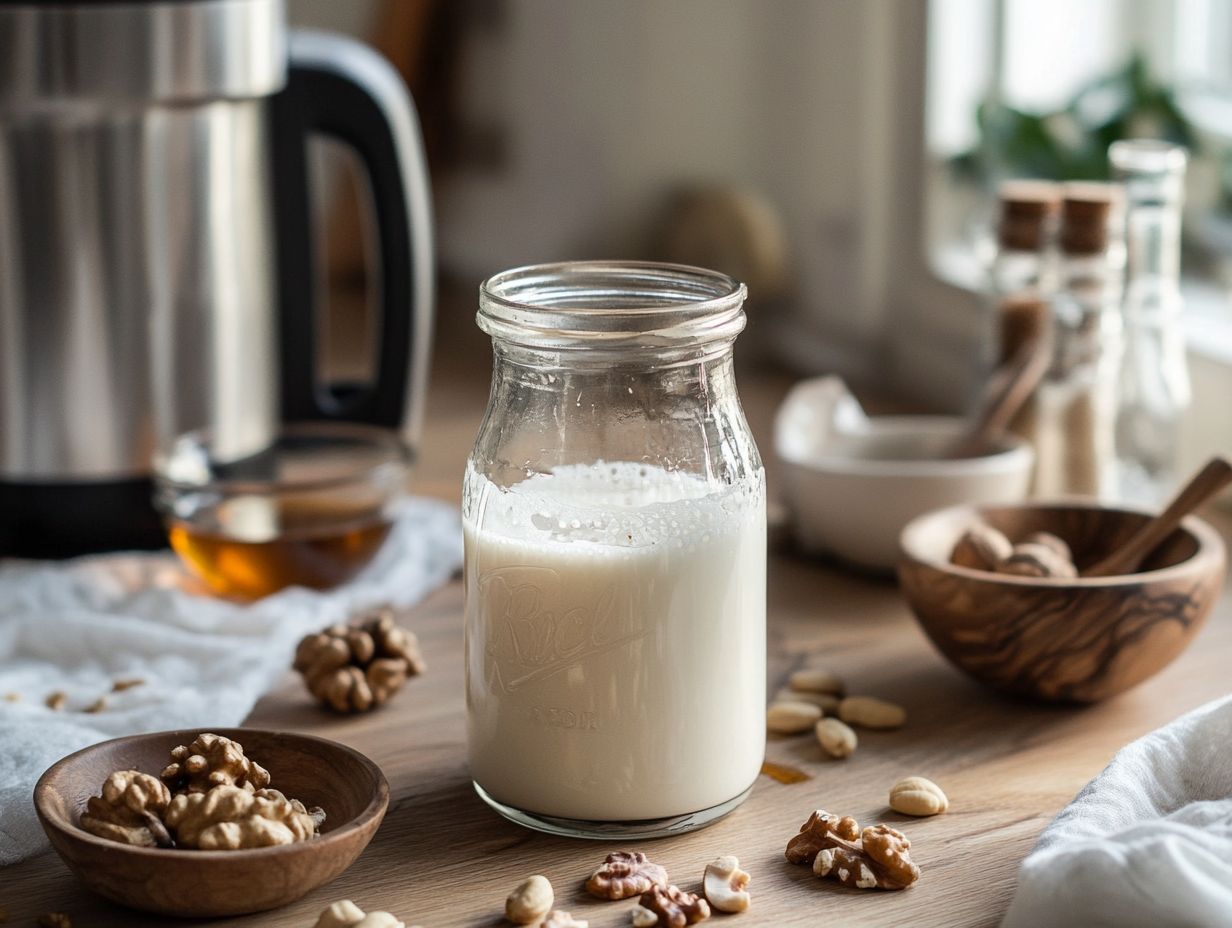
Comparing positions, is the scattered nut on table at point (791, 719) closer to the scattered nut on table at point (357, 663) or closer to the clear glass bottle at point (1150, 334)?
the scattered nut on table at point (357, 663)

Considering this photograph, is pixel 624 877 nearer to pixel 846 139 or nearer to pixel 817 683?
pixel 817 683

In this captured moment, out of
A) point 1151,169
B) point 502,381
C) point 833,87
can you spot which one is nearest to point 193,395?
point 502,381

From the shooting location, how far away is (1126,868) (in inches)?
23.3

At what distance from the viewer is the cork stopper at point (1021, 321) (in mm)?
1144

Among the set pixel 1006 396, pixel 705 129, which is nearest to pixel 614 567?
pixel 1006 396

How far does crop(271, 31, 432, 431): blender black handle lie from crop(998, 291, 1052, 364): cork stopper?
0.43 meters

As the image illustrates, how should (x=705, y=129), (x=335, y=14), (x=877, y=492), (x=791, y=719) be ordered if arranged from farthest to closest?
(x=335, y=14)
(x=705, y=129)
(x=877, y=492)
(x=791, y=719)

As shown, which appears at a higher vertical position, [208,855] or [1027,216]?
[1027,216]

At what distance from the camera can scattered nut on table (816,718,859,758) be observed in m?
0.81

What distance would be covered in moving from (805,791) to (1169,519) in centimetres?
28

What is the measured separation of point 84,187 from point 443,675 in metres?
0.41

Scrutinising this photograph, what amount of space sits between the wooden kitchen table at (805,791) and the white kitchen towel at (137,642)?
28 millimetres

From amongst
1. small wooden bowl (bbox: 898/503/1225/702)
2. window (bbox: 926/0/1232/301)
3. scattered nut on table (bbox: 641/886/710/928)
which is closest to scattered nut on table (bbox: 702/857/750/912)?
scattered nut on table (bbox: 641/886/710/928)

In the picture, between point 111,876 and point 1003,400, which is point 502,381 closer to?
point 111,876
